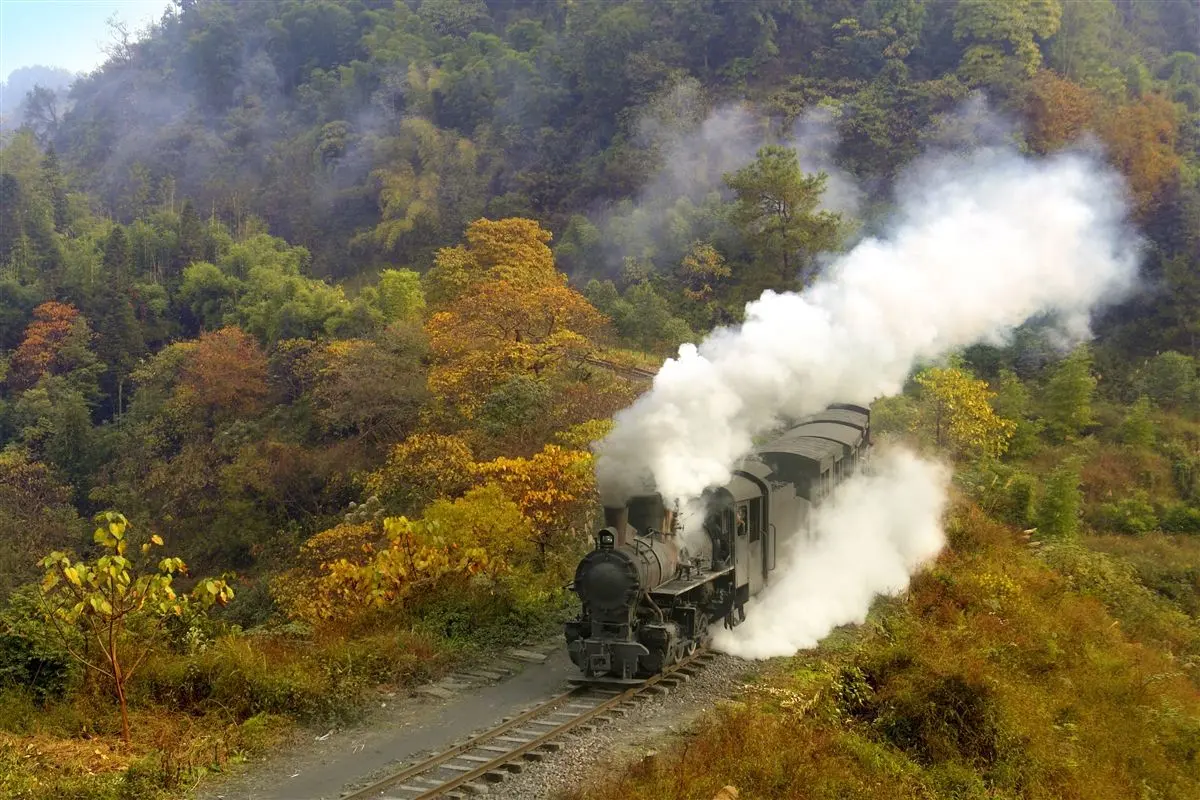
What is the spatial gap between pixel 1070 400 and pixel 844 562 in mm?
14497

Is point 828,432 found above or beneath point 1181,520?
above

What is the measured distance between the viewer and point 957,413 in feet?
71.4

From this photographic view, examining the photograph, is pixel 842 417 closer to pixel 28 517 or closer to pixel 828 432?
pixel 828 432

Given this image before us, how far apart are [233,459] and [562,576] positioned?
16098 millimetres

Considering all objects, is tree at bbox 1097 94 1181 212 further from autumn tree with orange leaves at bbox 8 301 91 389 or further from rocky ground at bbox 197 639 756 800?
autumn tree with orange leaves at bbox 8 301 91 389

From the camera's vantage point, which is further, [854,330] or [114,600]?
[854,330]

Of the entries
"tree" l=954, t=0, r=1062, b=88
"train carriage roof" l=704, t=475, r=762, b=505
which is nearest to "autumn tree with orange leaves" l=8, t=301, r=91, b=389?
"train carriage roof" l=704, t=475, r=762, b=505

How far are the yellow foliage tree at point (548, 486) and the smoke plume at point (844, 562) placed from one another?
3704 millimetres

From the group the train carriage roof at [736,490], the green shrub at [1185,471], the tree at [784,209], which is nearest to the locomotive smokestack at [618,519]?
the train carriage roof at [736,490]

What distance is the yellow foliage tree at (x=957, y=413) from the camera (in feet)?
70.9

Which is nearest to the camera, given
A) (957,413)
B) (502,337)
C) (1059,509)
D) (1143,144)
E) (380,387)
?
(1059,509)

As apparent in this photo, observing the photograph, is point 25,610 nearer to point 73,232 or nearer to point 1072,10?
point 1072,10

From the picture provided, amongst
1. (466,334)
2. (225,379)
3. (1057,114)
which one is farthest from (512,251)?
(1057,114)

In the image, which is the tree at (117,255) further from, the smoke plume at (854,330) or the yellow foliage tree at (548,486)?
the smoke plume at (854,330)
